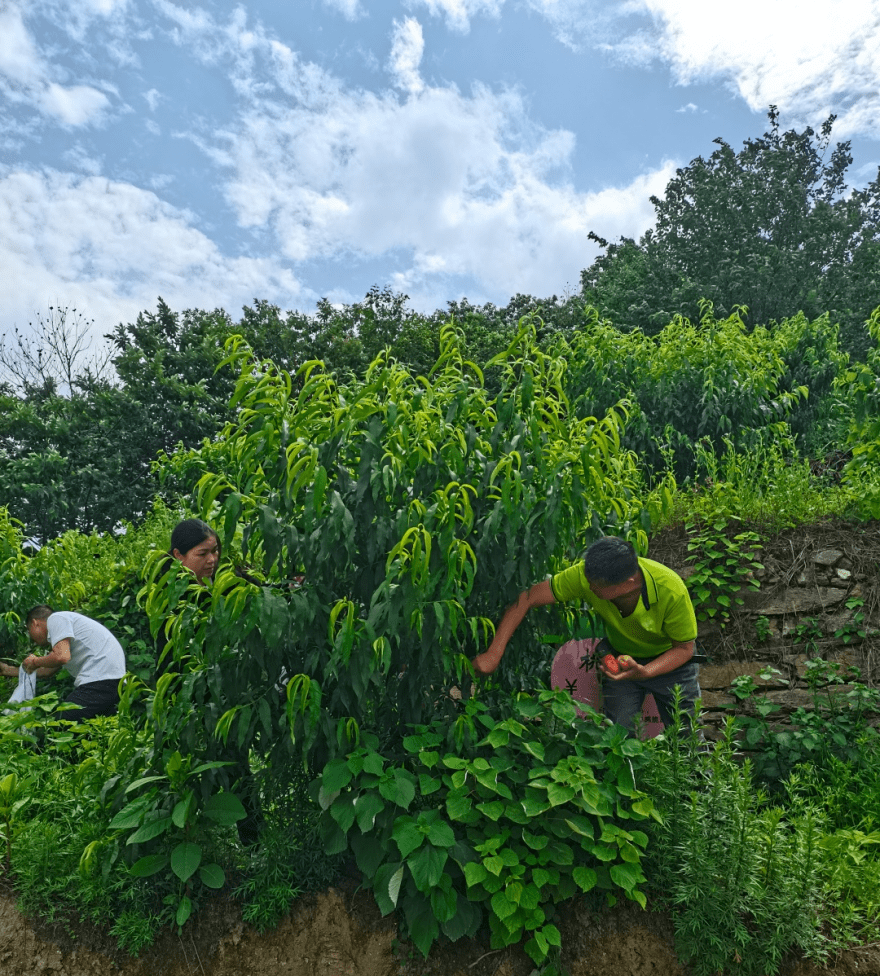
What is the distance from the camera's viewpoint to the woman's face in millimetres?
3674

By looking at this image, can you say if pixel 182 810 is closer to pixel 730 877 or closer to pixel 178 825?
pixel 178 825

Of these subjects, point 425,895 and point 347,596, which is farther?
point 347,596

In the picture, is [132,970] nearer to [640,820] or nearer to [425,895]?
[425,895]

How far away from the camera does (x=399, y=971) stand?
2775mm

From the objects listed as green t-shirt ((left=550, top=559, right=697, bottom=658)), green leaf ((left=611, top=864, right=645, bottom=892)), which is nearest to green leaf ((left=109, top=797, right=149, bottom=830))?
green leaf ((left=611, top=864, right=645, bottom=892))

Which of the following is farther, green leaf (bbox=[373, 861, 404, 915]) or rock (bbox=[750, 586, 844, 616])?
rock (bbox=[750, 586, 844, 616])

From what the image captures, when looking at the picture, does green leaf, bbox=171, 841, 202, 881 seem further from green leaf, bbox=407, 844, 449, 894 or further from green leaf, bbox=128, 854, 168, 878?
green leaf, bbox=407, 844, 449, 894

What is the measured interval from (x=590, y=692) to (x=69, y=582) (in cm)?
540

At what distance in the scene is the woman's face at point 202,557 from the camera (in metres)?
3.67

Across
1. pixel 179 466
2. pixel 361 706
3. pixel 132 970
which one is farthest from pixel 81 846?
pixel 179 466

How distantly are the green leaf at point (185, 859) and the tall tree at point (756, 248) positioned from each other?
16694mm

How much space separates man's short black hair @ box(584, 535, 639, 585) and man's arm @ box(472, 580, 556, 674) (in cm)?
20

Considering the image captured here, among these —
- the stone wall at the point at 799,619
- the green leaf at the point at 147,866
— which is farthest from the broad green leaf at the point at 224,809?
the stone wall at the point at 799,619

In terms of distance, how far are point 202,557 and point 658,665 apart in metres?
2.31
